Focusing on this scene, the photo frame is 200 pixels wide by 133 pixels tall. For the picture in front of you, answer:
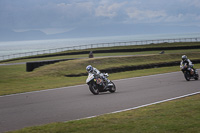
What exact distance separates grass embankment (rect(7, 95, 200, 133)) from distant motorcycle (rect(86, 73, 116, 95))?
5164 mm

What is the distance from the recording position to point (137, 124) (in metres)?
7.53

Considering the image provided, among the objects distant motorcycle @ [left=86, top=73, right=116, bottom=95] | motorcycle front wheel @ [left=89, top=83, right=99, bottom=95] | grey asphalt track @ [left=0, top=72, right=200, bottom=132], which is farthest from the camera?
motorcycle front wheel @ [left=89, top=83, right=99, bottom=95]

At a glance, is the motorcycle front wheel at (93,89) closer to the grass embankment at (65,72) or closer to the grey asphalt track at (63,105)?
the grey asphalt track at (63,105)

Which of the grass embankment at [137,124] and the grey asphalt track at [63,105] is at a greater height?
the grass embankment at [137,124]

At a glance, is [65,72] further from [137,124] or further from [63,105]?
[137,124]

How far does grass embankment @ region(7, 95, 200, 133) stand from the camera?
695 centimetres

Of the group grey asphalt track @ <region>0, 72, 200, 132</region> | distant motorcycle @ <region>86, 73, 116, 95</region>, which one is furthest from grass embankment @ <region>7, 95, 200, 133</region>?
distant motorcycle @ <region>86, 73, 116, 95</region>

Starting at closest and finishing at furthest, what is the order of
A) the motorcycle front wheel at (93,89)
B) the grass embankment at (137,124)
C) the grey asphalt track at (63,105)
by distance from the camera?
the grass embankment at (137,124) < the grey asphalt track at (63,105) < the motorcycle front wheel at (93,89)

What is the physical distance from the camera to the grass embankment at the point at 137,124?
22.8 ft

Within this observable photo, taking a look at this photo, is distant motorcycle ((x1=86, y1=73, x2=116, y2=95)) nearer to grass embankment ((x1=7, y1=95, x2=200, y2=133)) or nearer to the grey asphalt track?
the grey asphalt track

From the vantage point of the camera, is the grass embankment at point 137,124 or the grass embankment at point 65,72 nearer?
the grass embankment at point 137,124

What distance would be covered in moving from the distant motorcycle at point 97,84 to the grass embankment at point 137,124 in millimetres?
5164

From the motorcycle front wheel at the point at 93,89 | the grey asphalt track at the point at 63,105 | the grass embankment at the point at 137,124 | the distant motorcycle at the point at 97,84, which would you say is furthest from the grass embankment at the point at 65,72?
the grass embankment at the point at 137,124

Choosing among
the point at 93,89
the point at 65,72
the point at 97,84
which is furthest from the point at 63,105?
the point at 65,72
